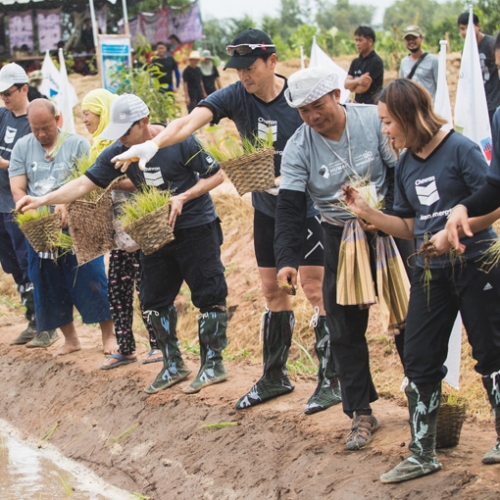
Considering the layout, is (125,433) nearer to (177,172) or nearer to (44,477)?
(44,477)

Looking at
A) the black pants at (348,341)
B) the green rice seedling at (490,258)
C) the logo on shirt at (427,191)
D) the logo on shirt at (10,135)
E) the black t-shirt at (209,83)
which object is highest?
the black t-shirt at (209,83)

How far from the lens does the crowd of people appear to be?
4.08m

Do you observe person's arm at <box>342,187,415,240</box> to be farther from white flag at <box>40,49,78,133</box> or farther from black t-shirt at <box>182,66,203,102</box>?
black t-shirt at <box>182,66,203,102</box>

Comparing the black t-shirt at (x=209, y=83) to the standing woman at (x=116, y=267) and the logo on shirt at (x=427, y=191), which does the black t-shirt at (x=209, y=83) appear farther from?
A: the logo on shirt at (x=427, y=191)

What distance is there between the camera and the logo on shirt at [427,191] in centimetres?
410

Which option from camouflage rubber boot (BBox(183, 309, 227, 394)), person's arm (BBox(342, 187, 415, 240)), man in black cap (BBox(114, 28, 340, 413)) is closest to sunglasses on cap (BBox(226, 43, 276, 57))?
man in black cap (BBox(114, 28, 340, 413))

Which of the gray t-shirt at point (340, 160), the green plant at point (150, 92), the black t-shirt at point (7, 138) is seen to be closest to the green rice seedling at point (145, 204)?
the gray t-shirt at point (340, 160)

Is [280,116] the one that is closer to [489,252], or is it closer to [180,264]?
[180,264]

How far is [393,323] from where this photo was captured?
476 centimetres

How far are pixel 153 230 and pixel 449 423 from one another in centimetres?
219

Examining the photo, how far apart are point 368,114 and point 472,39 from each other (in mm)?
4191

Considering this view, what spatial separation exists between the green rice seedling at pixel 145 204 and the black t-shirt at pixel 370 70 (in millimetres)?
5109

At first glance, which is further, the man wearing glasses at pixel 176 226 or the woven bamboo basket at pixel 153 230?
the man wearing glasses at pixel 176 226

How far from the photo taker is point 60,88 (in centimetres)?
1348
